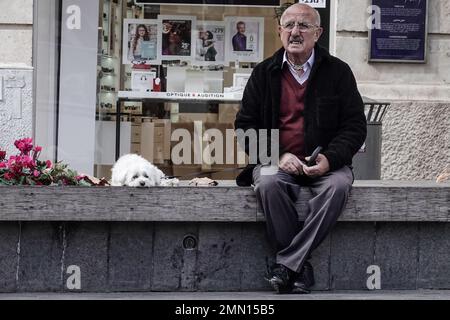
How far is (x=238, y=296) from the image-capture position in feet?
17.7

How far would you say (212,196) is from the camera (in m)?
5.58

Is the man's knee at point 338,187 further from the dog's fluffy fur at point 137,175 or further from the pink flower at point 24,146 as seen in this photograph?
the pink flower at point 24,146

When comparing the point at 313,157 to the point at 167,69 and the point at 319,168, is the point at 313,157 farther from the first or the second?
the point at 167,69

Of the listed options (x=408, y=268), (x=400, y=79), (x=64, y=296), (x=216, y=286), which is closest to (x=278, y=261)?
(x=216, y=286)

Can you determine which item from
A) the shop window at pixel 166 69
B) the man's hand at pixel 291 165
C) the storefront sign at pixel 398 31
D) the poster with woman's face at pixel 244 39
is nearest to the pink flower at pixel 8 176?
the man's hand at pixel 291 165

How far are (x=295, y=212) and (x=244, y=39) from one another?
392 cm

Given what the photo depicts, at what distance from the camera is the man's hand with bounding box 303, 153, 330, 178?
5530mm

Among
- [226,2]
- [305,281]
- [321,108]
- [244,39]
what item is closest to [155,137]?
[244,39]

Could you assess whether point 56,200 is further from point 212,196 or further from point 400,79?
point 400,79

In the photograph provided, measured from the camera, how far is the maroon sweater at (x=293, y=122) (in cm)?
577

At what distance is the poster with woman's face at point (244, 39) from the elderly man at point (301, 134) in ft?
10.3

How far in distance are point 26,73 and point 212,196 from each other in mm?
3604

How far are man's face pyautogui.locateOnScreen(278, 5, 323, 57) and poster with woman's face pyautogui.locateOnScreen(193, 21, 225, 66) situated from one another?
332 centimetres

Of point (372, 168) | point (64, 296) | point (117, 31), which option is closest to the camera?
point (64, 296)
